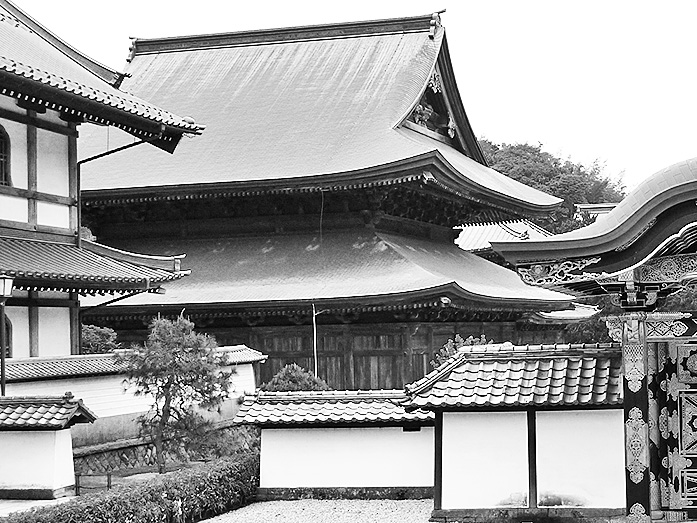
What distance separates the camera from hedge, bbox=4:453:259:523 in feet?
41.8

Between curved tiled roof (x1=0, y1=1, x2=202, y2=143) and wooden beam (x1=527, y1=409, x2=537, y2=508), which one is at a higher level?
curved tiled roof (x1=0, y1=1, x2=202, y2=143)

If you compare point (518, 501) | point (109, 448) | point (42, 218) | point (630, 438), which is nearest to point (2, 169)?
point (42, 218)

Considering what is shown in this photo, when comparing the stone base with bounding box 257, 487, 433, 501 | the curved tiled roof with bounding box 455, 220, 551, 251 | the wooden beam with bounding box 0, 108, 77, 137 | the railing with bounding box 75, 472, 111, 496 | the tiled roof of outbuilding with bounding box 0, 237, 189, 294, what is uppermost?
the wooden beam with bounding box 0, 108, 77, 137

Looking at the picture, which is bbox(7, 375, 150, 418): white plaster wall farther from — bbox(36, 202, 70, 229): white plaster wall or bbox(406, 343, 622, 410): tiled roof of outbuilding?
bbox(406, 343, 622, 410): tiled roof of outbuilding

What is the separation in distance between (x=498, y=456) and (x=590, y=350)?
5.37 feet

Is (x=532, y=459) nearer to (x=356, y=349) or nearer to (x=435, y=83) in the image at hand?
(x=356, y=349)

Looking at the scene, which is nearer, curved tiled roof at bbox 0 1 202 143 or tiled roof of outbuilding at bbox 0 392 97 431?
tiled roof of outbuilding at bbox 0 392 97 431

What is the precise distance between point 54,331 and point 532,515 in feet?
34.9

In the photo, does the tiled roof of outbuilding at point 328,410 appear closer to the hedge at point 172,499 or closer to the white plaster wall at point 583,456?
the hedge at point 172,499

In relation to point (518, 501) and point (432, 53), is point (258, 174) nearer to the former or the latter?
point (432, 53)

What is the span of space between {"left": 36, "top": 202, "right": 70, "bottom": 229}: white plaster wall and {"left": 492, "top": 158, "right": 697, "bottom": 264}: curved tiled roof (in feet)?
38.5

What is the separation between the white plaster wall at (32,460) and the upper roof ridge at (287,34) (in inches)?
816

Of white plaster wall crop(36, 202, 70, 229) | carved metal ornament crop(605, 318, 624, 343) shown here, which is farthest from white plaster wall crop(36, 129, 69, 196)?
carved metal ornament crop(605, 318, 624, 343)

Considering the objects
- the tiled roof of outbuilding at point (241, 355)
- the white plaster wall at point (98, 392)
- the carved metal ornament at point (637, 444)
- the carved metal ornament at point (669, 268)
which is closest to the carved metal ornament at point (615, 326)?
the carved metal ornament at point (669, 268)
